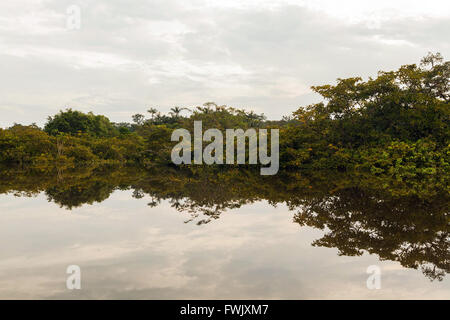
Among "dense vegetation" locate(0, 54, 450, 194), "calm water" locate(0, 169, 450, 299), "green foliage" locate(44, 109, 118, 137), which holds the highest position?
"green foliage" locate(44, 109, 118, 137)

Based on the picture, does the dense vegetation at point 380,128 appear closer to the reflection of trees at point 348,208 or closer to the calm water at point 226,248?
the reflection of trees at point 348,208

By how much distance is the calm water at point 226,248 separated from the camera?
312cm

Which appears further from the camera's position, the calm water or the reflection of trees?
the reflection of trees

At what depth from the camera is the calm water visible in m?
3.12

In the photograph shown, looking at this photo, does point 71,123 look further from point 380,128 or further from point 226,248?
point 226,248

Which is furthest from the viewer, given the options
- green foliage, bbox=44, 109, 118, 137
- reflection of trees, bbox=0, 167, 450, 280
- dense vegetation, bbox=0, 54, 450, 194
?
green foliage, bbox=44, 109, 118, 137

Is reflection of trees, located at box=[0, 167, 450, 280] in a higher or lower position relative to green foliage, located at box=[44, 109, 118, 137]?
lower

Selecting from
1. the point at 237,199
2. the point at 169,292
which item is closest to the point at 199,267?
the point at 169,292

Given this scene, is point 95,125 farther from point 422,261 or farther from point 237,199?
point 422,261

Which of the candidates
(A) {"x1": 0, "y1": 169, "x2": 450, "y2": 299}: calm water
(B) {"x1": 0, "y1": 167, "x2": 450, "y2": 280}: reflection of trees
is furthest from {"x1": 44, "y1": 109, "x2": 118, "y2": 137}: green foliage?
(A) {"x1": 0, "y1": 169, "x2": 450, "y2": 299}: calm water

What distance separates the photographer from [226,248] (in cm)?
437

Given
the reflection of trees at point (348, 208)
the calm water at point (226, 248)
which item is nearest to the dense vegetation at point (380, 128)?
the reflection of trees at point (348, 208)

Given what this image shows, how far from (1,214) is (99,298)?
509 cm

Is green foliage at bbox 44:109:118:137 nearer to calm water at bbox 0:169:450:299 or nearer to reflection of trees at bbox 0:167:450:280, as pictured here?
reflection of trees at bbox 0:167:450:280
